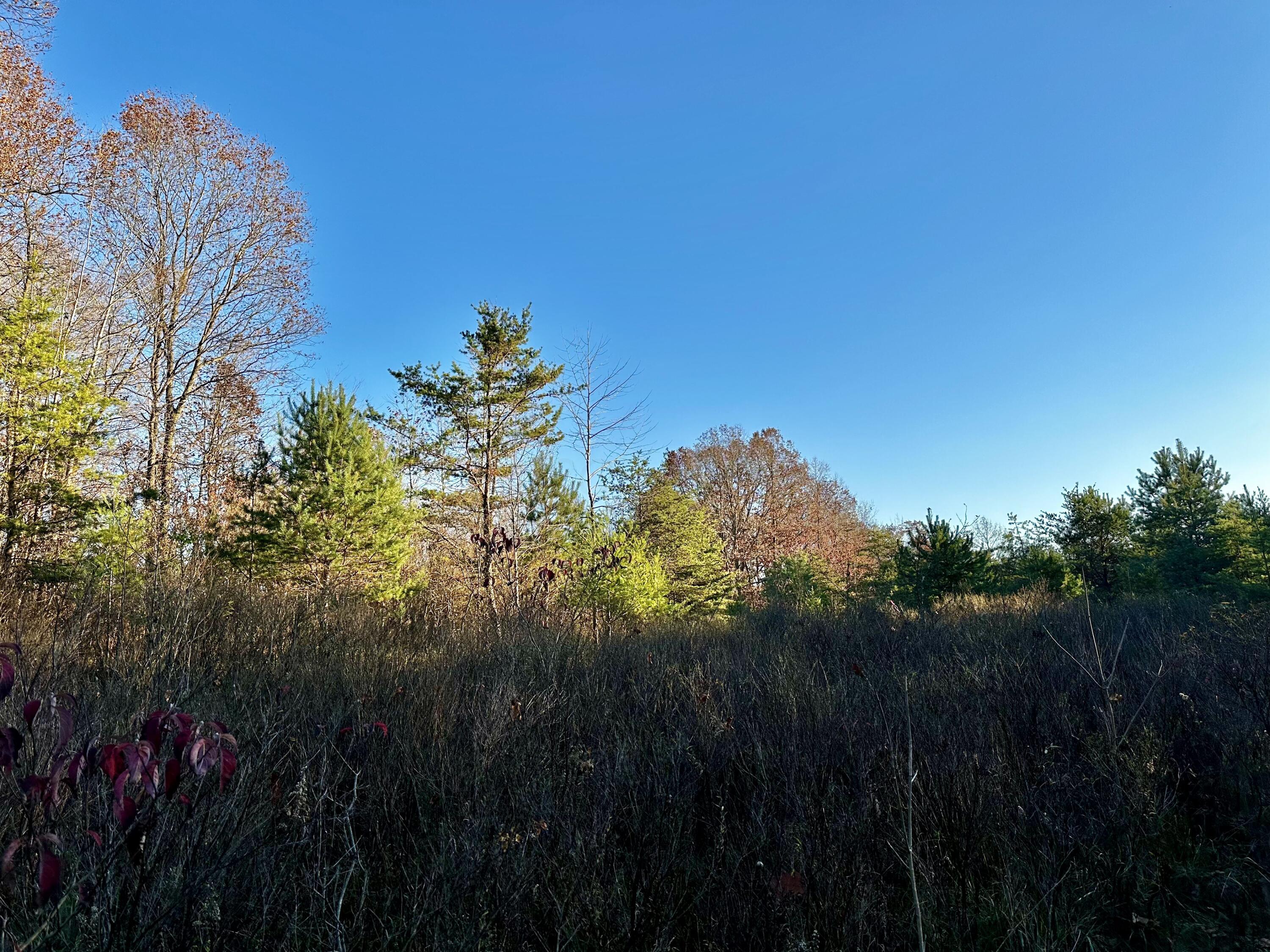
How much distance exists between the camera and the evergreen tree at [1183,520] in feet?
45.2

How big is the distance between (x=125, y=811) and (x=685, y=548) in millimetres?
17125

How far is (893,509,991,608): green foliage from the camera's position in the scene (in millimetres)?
15016

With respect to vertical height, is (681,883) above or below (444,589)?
below

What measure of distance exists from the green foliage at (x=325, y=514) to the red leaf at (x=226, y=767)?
10.1 metres

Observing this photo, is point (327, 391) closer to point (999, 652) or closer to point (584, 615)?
point (584, 615)

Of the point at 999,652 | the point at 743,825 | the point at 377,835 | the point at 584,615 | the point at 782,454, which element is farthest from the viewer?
the point at 782,454

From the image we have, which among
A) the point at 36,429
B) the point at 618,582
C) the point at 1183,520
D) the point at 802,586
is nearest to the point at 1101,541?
the point at 1183,520

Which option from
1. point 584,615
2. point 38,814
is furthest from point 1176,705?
point 584,615

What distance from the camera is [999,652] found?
6.39 meters

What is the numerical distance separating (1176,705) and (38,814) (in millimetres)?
6311

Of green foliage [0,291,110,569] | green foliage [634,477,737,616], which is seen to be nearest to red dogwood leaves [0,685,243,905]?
green foliage [0,291,110,569]

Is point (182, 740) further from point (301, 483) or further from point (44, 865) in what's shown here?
point (301, 483)

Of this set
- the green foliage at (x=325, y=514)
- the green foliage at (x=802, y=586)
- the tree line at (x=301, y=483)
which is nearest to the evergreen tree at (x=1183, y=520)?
the tree line at (x=301, y=483)

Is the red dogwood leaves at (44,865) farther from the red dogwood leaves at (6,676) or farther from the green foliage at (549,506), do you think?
the green foliage at (549,506)
